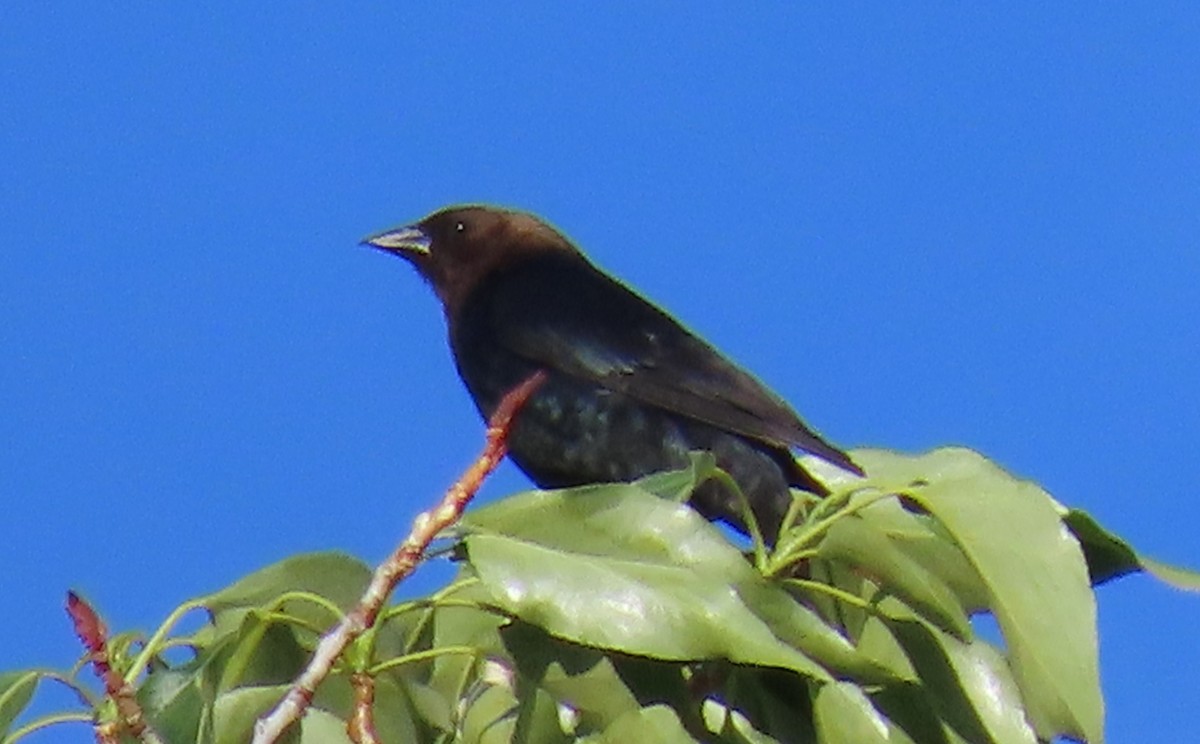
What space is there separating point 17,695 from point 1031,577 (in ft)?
3.10

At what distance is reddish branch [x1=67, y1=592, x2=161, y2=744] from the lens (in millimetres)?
1686

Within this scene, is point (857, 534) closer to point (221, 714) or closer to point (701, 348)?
point (221, 714)

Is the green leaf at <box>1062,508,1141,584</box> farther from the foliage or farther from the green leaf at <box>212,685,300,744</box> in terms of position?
the green leaf at <box>212,685,300,744</box>

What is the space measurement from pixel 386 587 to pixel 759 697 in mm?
388

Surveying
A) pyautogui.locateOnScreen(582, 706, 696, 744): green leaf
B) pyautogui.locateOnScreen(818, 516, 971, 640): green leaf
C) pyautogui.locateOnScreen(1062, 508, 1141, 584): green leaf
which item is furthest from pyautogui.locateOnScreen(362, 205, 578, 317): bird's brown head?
pyautogui.locateOnScreen(582, 706, 696, 744): green leaf

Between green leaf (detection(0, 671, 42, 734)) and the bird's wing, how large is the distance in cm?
247

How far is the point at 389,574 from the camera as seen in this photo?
5.65 feet

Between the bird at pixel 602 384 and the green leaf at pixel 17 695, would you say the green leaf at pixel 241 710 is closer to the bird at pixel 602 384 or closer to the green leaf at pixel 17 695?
the green leaf at pixel 17 695

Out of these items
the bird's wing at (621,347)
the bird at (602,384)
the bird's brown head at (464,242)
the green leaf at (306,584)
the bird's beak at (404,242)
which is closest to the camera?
the green leaf at (306,584)

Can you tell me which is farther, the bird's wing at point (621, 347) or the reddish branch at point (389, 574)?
the bird's wing at point (621, 347)

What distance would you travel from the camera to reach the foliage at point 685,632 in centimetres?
174

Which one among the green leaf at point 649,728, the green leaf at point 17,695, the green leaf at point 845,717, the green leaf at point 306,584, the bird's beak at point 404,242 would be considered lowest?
the green leaf at point 17,695

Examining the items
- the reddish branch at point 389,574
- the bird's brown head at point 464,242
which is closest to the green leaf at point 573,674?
the reddish branch at point 389,574

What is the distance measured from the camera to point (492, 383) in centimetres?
530
